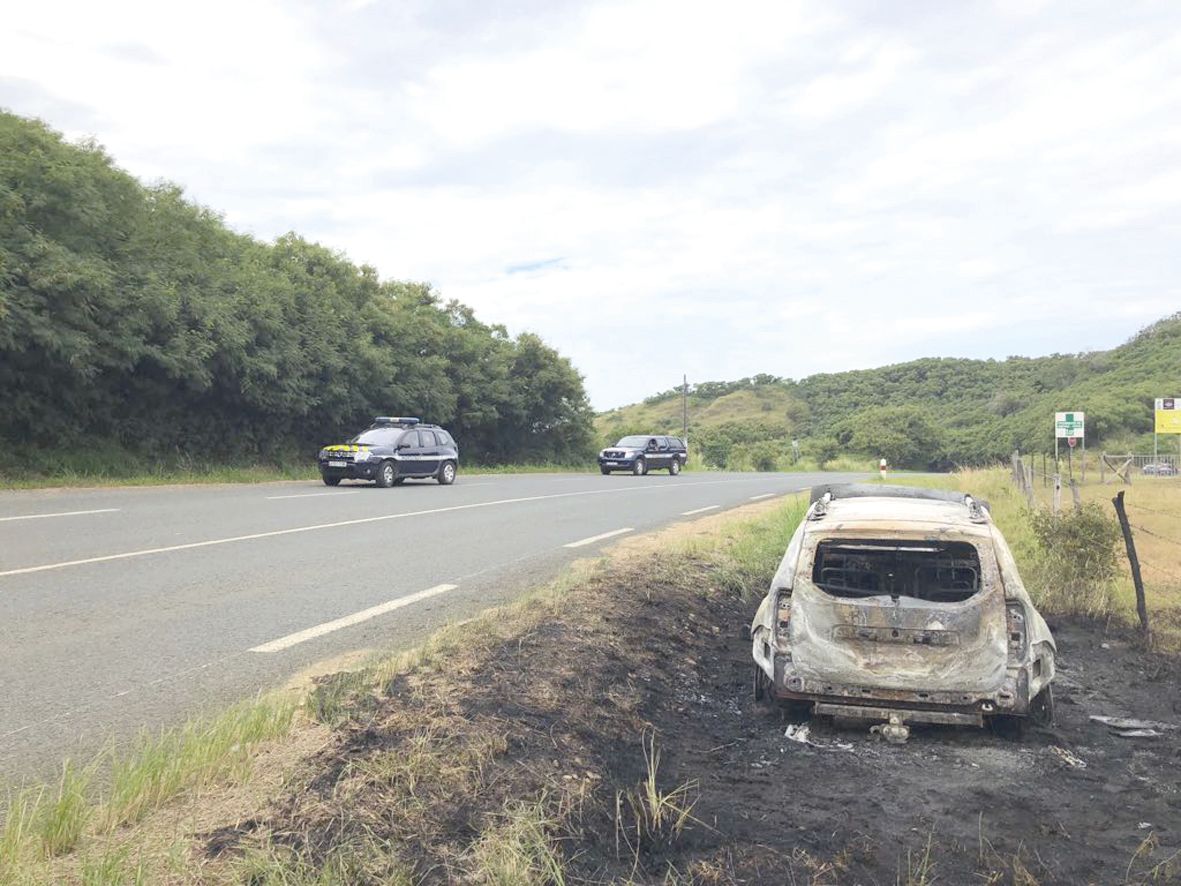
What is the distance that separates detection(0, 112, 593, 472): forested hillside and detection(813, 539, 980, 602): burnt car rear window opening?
17103mm

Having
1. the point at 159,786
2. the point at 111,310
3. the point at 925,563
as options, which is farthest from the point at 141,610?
the point at 111,310

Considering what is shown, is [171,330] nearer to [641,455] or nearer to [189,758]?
[641,455]

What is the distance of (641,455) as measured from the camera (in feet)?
119

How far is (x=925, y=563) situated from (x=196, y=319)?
68.0ft

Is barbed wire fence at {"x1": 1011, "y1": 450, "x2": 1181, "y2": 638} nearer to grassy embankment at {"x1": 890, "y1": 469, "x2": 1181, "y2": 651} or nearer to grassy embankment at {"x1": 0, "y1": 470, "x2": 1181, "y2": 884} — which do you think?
grassy embankment at {"x1": 890, "y1": 469, "x2": 1181, "y2": 651}

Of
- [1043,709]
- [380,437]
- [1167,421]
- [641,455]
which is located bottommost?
[1043,709]

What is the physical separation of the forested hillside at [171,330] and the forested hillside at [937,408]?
24681mm

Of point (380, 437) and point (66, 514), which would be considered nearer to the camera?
point (66, 514)

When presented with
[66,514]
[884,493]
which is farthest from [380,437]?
[884,493]

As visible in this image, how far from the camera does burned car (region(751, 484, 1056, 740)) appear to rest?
5.02 meters

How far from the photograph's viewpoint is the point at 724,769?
4695 mm

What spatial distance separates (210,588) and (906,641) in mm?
5845

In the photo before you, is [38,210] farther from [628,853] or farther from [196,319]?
[628,853]

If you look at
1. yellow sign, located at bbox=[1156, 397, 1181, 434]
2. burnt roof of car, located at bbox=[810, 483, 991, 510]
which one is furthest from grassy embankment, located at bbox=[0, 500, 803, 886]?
yellow sign, located at bbox=[1156, 397, 1181, 434]
